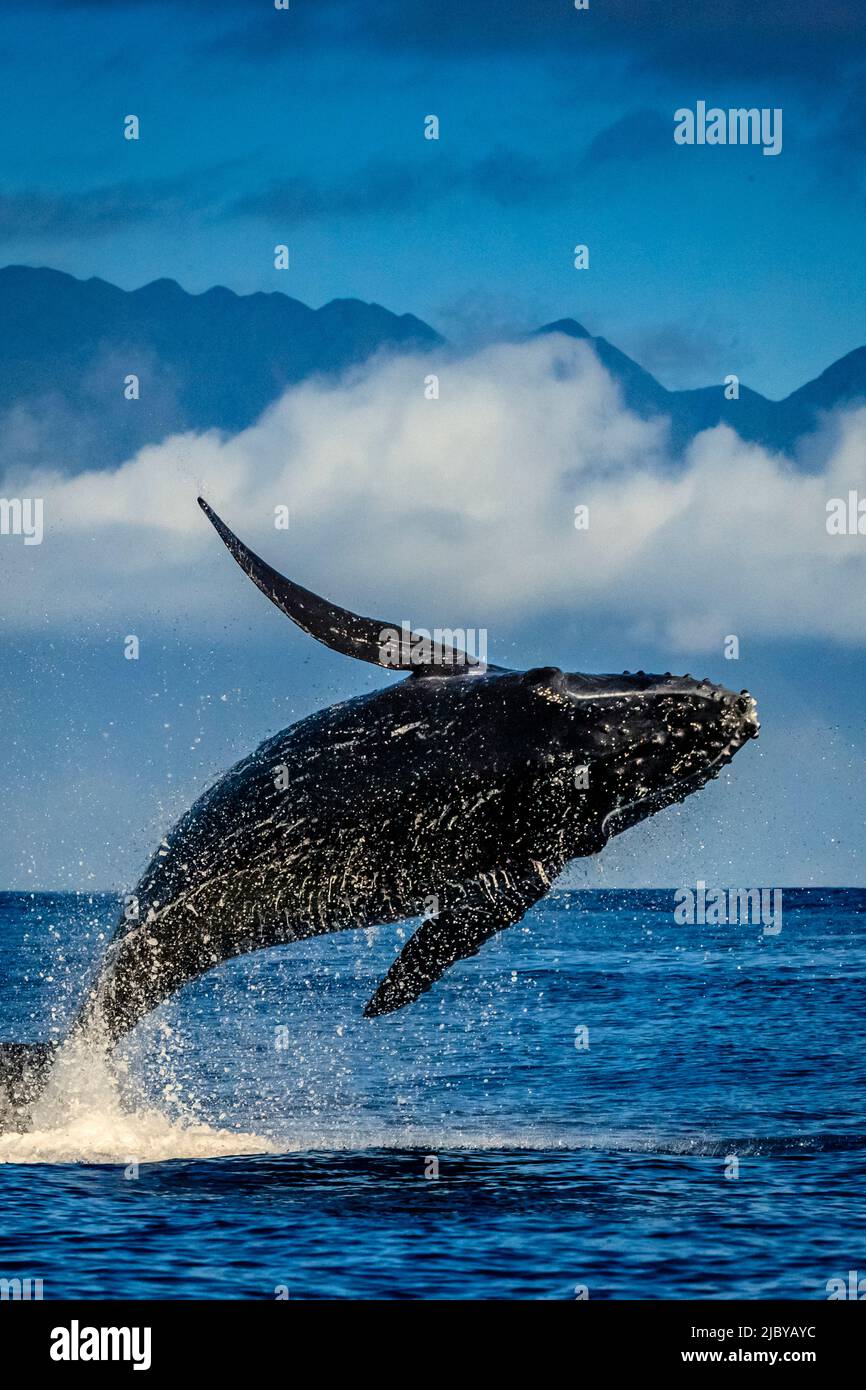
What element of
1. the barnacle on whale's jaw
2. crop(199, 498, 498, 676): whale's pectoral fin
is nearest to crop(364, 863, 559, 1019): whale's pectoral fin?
the barnacle on whale's jaw

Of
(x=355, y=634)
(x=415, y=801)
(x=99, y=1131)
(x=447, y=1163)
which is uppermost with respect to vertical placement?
(x=355, y=634)

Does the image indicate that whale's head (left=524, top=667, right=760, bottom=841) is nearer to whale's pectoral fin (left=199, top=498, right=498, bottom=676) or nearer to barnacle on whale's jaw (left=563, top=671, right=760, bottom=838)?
barnacle on whale's jaw (left=563, top=671, right=760, bottom=838)

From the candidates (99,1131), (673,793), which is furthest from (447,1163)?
(673,793)

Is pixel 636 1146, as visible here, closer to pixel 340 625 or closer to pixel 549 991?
pixel 340 625

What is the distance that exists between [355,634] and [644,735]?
9.59ft

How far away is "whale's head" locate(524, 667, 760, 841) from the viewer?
15.1 meters

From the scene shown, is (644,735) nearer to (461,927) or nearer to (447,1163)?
(461,927)

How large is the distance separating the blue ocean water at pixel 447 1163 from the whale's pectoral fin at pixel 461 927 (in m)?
2.59

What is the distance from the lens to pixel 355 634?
1608cm

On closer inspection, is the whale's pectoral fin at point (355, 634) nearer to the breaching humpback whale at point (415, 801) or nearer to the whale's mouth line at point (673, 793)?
the breaching humpback whale at point (415, 801)

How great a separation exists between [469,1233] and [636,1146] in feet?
22.2

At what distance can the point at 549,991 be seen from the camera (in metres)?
63.5

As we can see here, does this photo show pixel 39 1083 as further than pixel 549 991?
No
